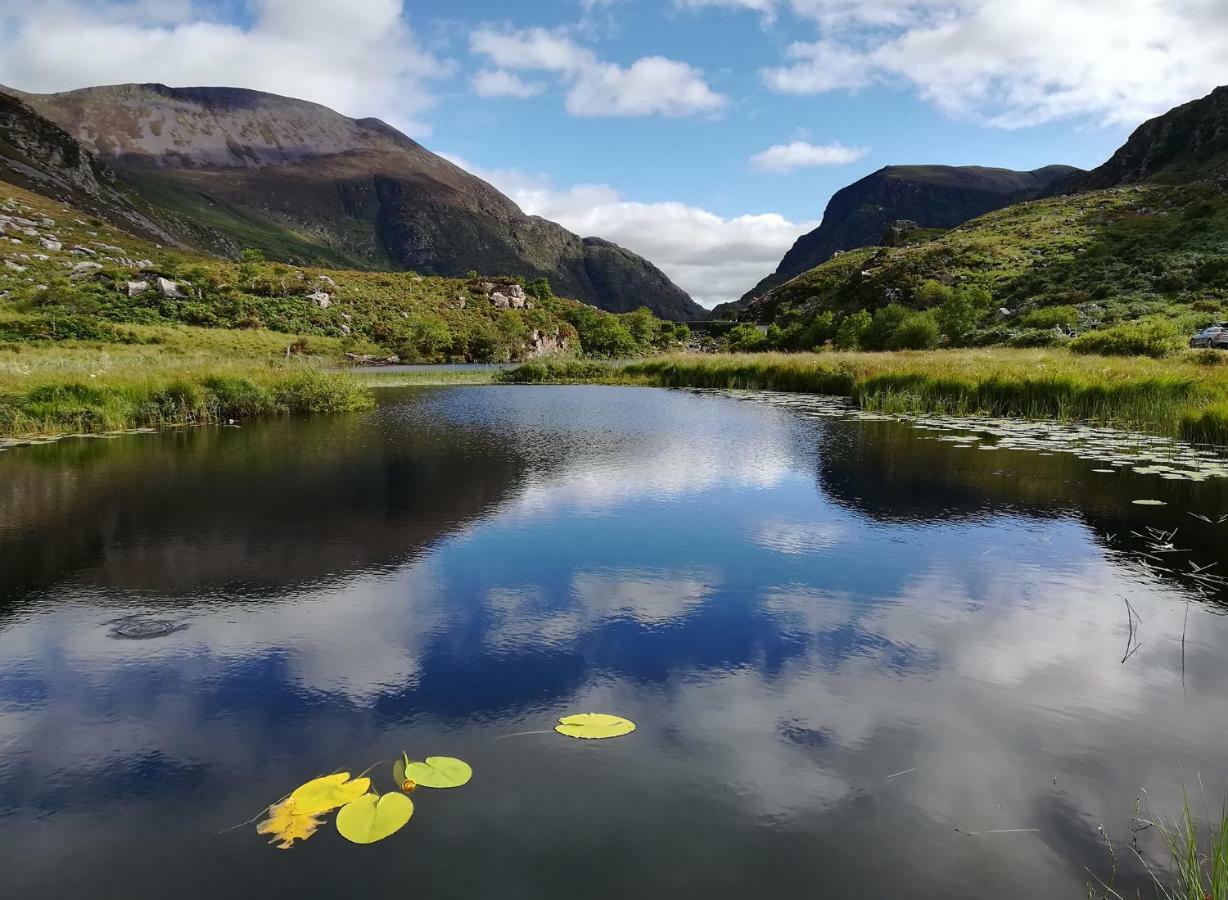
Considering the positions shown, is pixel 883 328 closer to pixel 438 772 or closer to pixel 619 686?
pixel 619 686

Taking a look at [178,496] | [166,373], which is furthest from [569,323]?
[178,496]

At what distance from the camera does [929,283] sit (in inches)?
2633

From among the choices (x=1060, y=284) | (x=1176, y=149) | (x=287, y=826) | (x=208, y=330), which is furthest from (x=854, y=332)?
(x=1176, y=149)

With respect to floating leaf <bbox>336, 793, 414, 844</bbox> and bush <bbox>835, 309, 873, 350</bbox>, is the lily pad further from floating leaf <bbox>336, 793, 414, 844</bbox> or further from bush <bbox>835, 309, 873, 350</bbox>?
bush <bbox>835, 309, 873, 350</bbox>

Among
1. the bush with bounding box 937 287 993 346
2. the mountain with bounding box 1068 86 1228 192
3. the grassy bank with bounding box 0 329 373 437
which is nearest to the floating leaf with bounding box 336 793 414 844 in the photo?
the grassy bank with bounding box 0 329 373 437

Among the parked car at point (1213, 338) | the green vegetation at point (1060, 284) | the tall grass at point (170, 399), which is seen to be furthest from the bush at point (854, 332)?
the tall grass at point (170, 399)

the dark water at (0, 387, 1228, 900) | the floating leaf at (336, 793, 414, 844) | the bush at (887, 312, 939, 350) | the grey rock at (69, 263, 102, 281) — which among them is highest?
the grey rock at (69, 263, 102, 281)

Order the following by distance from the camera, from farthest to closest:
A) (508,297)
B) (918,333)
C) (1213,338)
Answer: (508,297), (918,333), (1213,338)

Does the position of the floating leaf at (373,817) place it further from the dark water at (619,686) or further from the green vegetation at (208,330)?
the green vegetation at (208,330)

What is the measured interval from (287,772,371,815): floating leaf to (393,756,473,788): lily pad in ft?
0.80

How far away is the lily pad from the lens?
4246 mm

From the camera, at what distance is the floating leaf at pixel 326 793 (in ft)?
13.2

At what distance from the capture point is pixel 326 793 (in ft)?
13.6

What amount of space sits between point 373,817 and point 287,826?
0.51 m
